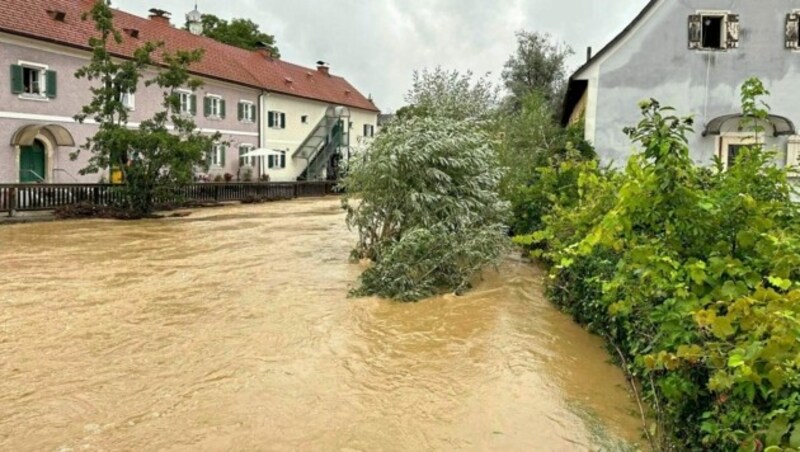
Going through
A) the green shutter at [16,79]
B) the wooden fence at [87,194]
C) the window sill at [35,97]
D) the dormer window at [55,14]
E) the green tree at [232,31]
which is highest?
the green tree at [232,31]

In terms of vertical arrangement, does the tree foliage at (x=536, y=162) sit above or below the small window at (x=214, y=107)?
below

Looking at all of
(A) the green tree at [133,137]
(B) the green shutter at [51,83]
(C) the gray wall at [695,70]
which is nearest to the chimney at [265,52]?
(B) the green shutter at [51,83]

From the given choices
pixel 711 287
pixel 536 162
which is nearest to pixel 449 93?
pixel 536 162

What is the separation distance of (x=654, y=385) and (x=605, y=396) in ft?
4.38

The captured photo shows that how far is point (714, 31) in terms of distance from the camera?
15.6m

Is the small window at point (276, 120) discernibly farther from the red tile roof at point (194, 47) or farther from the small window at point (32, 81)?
the small window at point (32, 81)

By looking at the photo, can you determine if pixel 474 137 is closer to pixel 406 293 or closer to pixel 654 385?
pixel 406 293

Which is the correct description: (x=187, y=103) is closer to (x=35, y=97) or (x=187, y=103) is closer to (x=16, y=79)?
(x=35, y=97)

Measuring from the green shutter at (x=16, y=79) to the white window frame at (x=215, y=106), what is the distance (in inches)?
435

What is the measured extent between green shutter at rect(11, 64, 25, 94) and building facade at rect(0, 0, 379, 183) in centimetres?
3

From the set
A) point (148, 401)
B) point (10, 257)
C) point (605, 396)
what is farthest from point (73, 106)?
point (605, 396)

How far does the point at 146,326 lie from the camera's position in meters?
7.66

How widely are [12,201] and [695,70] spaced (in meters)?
20.0

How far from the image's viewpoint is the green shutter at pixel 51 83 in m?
23.3
